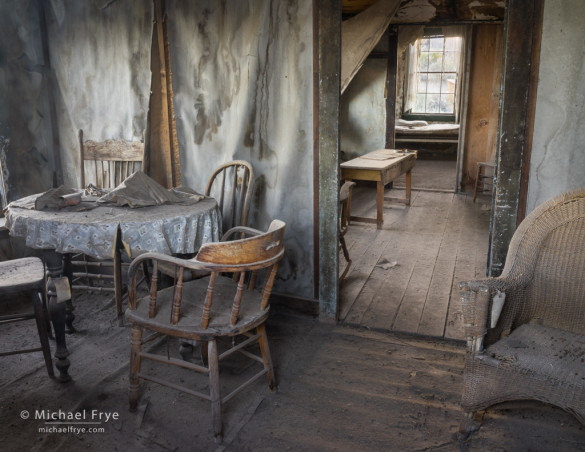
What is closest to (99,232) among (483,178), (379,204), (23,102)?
(23,102)

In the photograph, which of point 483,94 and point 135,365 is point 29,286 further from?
point 483,94

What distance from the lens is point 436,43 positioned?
11.0m

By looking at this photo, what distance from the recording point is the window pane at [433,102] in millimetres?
11308

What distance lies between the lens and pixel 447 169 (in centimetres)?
930

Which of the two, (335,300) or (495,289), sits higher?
(495,289)

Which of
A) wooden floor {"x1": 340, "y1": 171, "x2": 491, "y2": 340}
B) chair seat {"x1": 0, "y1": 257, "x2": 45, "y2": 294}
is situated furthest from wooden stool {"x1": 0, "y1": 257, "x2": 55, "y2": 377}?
wooden floor {"x1": 340, "y1": 171, "x2": 491, "y2": 340}

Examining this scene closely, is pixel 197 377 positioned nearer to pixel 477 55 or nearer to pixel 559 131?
pixel 559 131

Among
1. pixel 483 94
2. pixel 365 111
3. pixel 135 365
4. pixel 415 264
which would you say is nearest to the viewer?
pixel 135 365

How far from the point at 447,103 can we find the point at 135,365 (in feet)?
34.1

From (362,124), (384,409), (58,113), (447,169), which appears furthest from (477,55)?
(384,409)

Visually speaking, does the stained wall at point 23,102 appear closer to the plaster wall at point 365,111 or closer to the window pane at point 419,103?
the plaster wall at point 365,111

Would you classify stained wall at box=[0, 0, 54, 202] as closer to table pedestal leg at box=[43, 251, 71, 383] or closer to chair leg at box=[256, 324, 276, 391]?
table pedestal leg at box=[43, 251, 71, 383]

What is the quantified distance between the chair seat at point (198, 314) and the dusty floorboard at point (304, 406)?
1.54ft

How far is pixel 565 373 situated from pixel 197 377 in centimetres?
172
